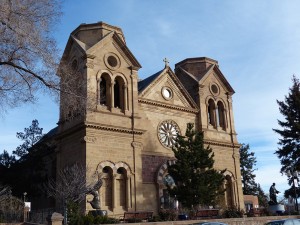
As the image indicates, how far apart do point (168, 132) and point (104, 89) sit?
22.3 ft

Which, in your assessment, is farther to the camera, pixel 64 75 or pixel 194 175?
pixel 194 175

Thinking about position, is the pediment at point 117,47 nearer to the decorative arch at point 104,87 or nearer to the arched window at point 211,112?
the decorative arch at point 104,87

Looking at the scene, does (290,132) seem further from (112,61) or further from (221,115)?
(112,61)

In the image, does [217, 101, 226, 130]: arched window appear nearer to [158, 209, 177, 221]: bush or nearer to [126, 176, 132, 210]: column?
[126, 176, 132, 210]: column

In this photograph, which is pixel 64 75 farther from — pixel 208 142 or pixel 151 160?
pixel 208 142

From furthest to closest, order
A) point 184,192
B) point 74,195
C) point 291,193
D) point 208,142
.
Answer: point 291,193 → point 208,142 → point 184,192 → point 74,195

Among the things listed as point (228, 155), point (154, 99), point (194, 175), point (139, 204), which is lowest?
point (139, 204)

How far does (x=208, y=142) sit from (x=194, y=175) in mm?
8454

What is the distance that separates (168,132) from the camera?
3484 cm

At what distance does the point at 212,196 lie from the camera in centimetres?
2870

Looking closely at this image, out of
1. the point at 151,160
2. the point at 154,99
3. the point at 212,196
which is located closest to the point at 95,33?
the point at 154,99

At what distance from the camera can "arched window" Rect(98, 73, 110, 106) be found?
32031 millimetres

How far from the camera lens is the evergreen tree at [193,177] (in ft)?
93.2

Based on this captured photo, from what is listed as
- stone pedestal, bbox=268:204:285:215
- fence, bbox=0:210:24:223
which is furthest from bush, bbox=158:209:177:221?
stone pedestal, bbox=268:204:285:215
